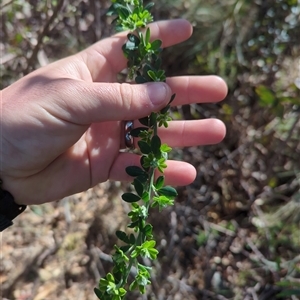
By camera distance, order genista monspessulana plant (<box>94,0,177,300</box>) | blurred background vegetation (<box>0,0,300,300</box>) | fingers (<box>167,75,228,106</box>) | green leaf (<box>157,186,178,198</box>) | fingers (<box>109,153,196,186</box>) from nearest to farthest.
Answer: genista monspessulana plant (<box>94,0,177,300</box>)
green leaf (<box>157,186,178,198</box>)
fingers (<box>109,153,196,186</box>)
fingers (<box>167,75,228,106</box>)
blurred background vegetation (<box>0,0,300,300</box>)

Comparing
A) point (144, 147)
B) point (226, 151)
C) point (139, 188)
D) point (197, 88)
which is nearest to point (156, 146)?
point (144, 147)

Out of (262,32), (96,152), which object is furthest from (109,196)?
(262,32)

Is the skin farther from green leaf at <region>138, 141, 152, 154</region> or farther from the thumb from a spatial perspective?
green leaf at <region>138, 141, 152, 154</region>

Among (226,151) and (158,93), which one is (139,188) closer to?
(158,93)

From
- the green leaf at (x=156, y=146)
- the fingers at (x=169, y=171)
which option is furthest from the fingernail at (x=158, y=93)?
the fingers at (x=169, y=171)

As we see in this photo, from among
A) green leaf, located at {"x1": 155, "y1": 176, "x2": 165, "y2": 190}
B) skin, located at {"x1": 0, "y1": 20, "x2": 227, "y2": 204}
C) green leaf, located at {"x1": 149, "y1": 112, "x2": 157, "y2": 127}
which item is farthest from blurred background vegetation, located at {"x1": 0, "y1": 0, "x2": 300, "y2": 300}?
green leaf, located at {"x1": 155, "y1": 176, "x2": 165, "y2": 190}

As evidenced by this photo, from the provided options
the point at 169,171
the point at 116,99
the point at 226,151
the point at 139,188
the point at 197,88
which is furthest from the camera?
the point at 226,151

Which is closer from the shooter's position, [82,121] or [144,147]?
[144,147]
